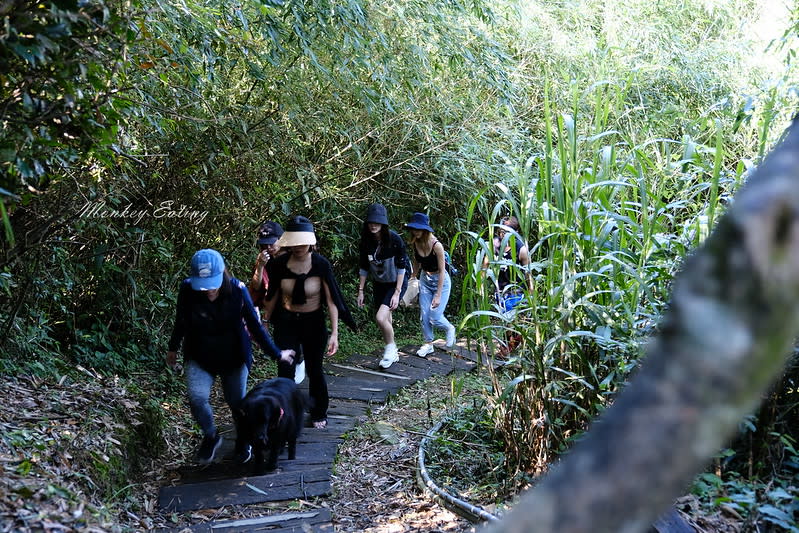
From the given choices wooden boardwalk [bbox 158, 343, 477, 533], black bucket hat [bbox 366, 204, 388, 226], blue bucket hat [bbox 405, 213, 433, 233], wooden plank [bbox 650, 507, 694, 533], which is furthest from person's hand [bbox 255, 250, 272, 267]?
wooden plank [bbox 650, 507, 694, 533]

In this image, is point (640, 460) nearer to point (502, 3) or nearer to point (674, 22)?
point (502, 3)

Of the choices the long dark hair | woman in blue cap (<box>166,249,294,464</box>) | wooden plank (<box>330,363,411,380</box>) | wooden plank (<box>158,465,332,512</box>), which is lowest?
wooden plank (<box>330,363,411,380</box>)

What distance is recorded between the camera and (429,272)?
28.1ft

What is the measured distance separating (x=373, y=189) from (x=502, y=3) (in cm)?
317

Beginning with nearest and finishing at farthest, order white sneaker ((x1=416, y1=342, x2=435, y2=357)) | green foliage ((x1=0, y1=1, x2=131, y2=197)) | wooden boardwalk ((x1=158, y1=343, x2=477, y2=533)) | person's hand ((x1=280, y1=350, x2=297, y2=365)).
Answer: green foliage ((x1=0, y1=1, x2=131, y2=197)) → wooden boardwalk ((x1=158, y1=343, x2=477, y2=533)) → person's hand ((x1=280, y1=350, x2=297, y2=365)) → white sneaker ((x1=416, y1=342, x2=435, y2=357))

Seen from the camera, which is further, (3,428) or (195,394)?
(195,394)

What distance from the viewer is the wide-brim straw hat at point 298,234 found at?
6.16 metres

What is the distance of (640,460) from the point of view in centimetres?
109

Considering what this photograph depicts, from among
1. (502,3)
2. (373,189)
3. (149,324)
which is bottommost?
(149,324)

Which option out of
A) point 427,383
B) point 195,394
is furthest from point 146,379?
point 427,383

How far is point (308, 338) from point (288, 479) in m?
1.45

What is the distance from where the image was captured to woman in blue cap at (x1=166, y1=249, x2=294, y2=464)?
5.22m

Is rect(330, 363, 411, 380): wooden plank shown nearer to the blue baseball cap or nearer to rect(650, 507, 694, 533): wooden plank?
the blue baseball cap

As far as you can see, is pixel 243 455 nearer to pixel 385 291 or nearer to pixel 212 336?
pixel 212 336
